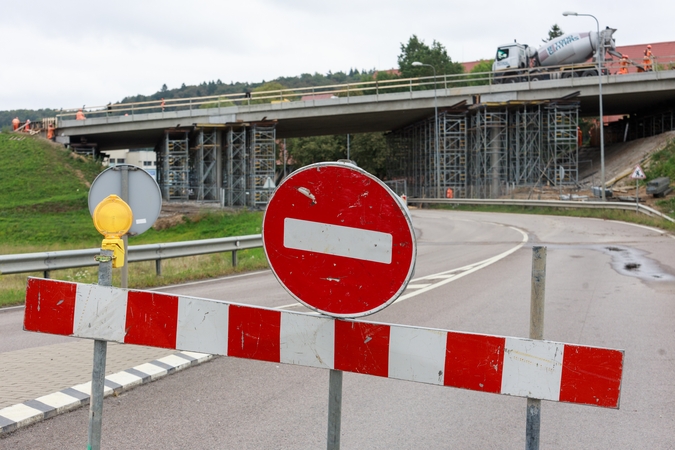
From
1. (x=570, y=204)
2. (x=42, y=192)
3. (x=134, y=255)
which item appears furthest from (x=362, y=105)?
(x=134, y=255)

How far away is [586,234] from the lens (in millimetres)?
24125

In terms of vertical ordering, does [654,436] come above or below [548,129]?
below

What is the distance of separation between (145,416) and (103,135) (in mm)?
56649

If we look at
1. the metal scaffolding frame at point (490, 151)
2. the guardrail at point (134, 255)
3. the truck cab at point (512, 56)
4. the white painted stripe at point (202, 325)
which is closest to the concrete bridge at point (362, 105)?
the metal scaffolding frame at point (490, 151)

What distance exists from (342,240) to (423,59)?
99.6m

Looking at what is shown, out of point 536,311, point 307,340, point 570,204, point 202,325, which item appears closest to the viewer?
point 536,311

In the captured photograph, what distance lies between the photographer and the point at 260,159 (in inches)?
2089

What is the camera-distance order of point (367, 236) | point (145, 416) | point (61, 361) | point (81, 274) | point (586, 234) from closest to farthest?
1. point (367, 236)
2. point (145, 416)
3. point (61, 361)
4. point (81, 274)
5. point (586, 234)

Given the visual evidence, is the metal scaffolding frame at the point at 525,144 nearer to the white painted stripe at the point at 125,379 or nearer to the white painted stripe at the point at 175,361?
the white painted stripe at the point at 175,361

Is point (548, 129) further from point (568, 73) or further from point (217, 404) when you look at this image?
point (217, 404)

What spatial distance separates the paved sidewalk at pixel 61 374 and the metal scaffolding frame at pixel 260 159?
145ft

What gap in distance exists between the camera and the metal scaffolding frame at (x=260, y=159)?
171 feet

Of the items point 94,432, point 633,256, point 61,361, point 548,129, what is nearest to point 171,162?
point 548,129

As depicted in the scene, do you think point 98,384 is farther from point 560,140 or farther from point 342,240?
point 560,140
